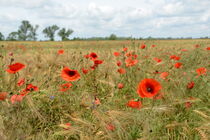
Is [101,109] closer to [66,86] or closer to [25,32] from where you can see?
[66,86]

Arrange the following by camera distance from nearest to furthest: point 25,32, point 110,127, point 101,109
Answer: point 110,127 < point 101,109 < point 25,32

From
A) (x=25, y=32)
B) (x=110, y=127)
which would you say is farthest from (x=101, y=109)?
(x=25, y=32)

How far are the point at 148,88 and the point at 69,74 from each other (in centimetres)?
67

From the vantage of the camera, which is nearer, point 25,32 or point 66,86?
point 66,86

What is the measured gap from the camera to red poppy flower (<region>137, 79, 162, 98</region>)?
1.16m

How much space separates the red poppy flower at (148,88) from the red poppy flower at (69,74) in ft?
1.69

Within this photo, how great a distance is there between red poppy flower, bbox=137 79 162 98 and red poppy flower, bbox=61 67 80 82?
1.69 feet

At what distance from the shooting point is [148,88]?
1239 millimetres

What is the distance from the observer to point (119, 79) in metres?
2.16

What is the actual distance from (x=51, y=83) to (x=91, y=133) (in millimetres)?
980

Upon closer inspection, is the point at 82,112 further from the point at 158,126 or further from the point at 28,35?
the point at 28,35

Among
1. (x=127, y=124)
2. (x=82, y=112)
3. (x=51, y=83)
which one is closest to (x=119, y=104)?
(x=82, y=112)

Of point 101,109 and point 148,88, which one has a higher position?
point 148,88

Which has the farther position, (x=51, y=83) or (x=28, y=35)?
(x=28, y=35)
